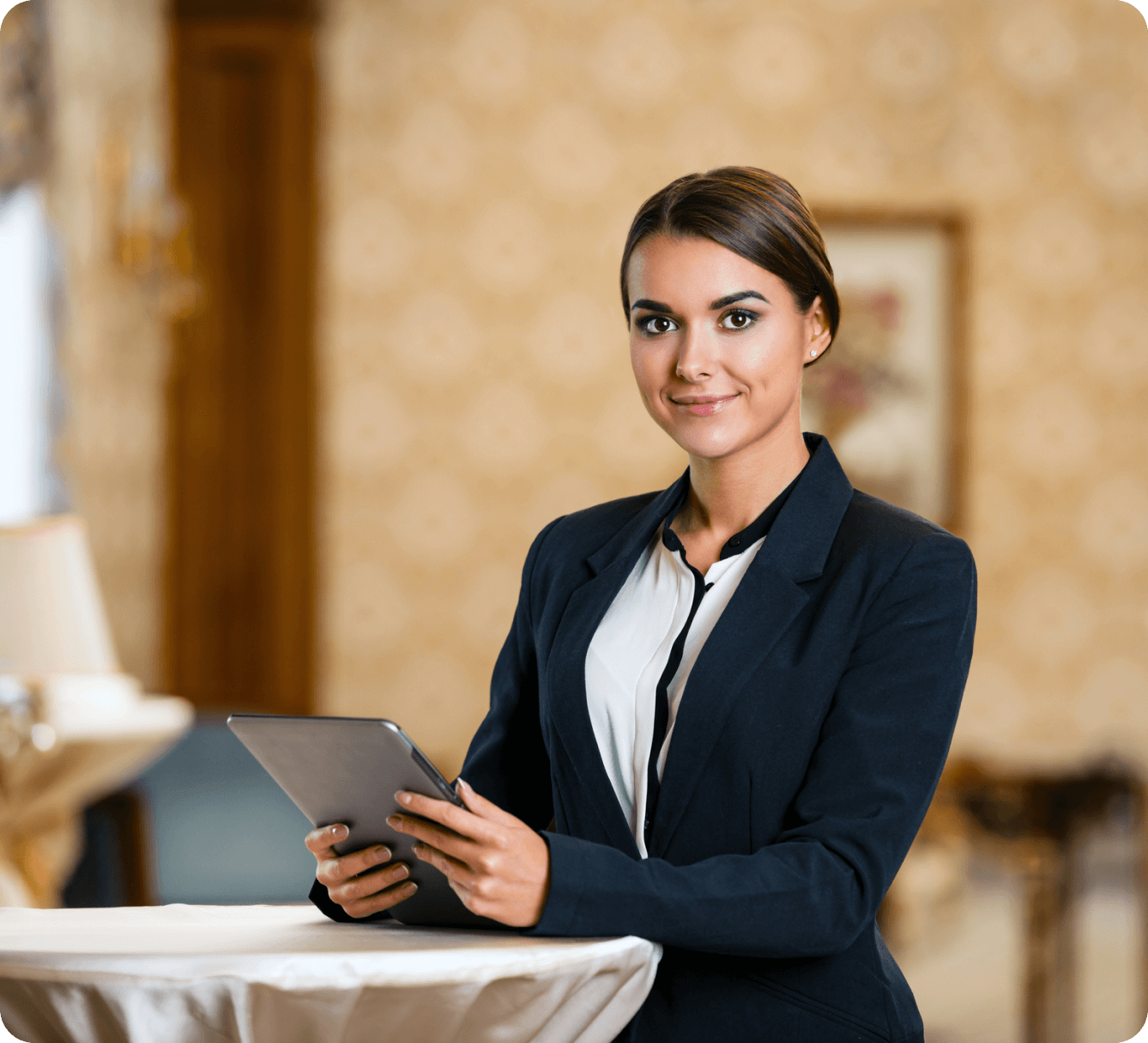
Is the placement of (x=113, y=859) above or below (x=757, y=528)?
below

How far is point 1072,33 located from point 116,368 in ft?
11.3

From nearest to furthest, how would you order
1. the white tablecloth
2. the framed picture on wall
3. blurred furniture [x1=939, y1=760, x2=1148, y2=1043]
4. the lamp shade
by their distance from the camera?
the white tablecloth, the lamp shade, blurred furniture [x1=939, y1=760, x2=1148, y2=1043], the framed picture on wall

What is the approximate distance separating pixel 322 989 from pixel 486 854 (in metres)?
0.16

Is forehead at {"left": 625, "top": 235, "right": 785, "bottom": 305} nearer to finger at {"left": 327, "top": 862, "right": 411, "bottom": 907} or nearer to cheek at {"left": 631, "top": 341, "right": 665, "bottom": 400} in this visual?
cheek at {"left": 631, "top": 341, "right": 665, "bottom": 400}

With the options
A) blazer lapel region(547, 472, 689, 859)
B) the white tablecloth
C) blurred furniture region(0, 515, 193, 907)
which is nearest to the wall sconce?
blurred furniture region(0, 515, 193, 907)

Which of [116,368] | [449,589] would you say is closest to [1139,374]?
[449,589]

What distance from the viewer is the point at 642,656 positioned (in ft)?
4.16

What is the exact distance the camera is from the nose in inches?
47.7

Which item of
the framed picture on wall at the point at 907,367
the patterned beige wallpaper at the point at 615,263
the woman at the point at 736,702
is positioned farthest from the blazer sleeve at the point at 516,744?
the framed picture on wall at the point at 907,367

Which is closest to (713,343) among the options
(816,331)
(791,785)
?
(816,331)

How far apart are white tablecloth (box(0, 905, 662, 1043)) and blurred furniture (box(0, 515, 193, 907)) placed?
59.7 inches

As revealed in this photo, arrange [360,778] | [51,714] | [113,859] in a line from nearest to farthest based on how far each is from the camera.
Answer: [360,778]
[51,714]
[113,859]

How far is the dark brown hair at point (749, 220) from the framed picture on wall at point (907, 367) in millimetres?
3352

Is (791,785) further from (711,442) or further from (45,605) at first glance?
(45,605)
